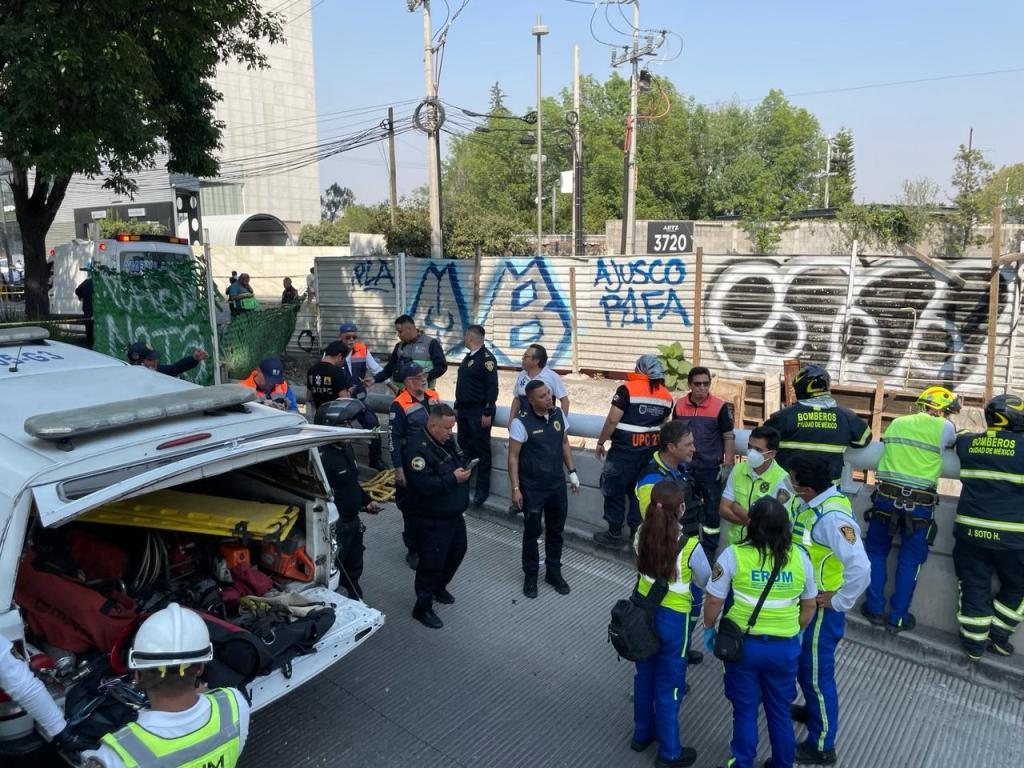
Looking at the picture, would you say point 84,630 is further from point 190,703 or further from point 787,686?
point 787,686

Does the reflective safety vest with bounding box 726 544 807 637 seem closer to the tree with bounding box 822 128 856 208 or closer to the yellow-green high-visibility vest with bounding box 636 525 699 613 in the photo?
the yellow-green high-visibility vest with bounding box 636 525 699 613

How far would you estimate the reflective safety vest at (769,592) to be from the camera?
126 inches

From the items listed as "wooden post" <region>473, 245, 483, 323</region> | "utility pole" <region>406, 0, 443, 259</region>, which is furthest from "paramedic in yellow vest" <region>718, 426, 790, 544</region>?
"utility pole" <region>406, 0, 443, 259</region>

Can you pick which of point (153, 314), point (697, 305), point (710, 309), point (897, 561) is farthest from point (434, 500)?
point (710, 309)

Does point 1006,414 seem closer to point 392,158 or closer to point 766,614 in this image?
point 766,614

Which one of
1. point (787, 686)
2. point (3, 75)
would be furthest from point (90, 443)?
point (3, 75)

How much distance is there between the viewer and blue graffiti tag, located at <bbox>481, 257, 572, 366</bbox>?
1420cm

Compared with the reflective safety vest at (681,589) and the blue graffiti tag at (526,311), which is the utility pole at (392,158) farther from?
the reflective safety vest at (681,589)

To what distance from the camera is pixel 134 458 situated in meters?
3.24

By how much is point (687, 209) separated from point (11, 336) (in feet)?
184

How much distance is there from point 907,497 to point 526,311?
34.3ft

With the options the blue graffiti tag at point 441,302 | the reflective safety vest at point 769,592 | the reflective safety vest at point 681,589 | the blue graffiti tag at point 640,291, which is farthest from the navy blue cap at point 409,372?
the blue graffiti tag at point 441,302

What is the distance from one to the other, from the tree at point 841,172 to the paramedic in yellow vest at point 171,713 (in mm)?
66297

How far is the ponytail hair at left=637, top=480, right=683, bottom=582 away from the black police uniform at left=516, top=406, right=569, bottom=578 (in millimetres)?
1861
